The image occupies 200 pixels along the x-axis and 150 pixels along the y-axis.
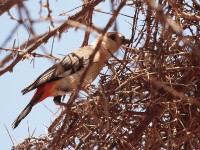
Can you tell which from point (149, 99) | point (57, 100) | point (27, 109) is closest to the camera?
point (149, 99)

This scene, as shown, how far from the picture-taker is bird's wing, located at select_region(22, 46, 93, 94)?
2.82m

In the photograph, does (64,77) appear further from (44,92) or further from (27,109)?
(27,109)

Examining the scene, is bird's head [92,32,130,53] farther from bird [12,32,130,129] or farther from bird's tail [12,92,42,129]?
bird's tail [12,92,42,129]

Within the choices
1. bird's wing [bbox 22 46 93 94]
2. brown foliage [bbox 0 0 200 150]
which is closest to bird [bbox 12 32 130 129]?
bird's wing [bbox 22 46 93 94]

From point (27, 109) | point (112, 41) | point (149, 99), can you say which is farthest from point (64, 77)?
point (149, 99)

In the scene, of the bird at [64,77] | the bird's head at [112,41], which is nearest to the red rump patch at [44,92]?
the bird at [64,77]

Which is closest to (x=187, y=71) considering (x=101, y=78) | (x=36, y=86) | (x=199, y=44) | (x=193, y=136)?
(x=199, y=44)

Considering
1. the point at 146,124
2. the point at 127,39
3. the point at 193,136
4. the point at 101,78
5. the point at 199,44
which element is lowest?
the point at 193,136

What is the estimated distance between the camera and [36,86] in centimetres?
281

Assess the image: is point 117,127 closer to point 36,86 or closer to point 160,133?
point 160,133

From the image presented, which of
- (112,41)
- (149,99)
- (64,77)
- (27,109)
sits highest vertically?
(112,41)

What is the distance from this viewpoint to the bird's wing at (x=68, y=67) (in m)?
2.82

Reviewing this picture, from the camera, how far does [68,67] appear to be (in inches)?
112

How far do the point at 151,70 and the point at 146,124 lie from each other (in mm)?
276
